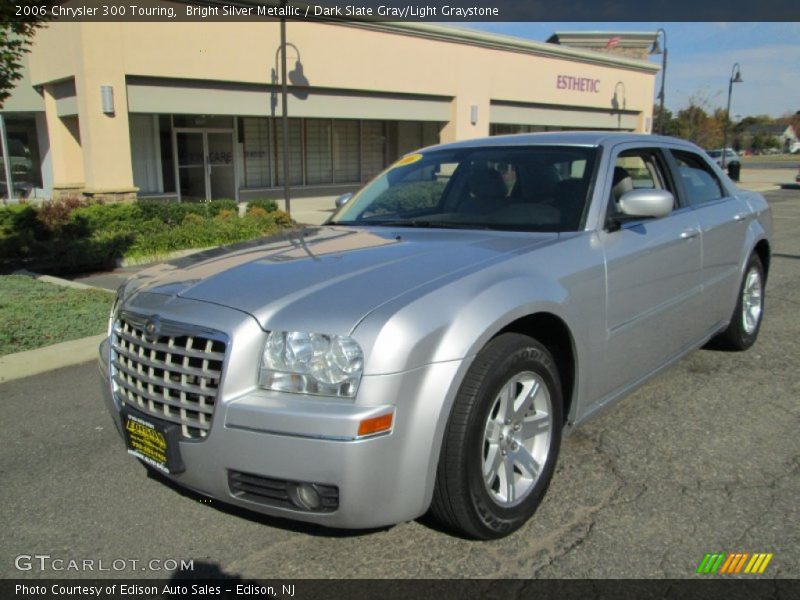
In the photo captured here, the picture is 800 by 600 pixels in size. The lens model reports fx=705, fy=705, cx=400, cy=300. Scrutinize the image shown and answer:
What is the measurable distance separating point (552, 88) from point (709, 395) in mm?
23904

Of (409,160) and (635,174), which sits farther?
(409,160)

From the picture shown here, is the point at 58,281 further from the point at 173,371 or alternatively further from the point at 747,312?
the point at 747,312

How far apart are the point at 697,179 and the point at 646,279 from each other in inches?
61.1

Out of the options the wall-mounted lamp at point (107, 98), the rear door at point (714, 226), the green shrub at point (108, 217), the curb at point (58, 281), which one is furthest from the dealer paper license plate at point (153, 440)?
the wall-mounted lamp at point (107, 98)

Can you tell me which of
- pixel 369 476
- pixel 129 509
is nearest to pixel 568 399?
pixel 369 476

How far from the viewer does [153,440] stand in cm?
282

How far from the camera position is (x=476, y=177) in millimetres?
4211

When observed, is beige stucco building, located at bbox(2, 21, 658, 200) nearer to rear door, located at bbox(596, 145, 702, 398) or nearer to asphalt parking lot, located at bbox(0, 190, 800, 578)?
asphalt parking lot, located at bbox(0, 190, 800, 578)

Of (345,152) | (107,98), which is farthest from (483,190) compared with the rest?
(345,152)

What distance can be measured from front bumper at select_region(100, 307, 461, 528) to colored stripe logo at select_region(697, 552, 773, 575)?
1177 millimetres

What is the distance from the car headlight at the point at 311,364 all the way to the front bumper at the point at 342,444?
4 cm

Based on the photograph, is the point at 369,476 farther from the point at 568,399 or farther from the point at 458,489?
the point at 568,399

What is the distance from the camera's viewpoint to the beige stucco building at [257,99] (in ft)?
49.1

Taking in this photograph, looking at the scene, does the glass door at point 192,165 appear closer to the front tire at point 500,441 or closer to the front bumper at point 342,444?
the front tire at point 500,441
